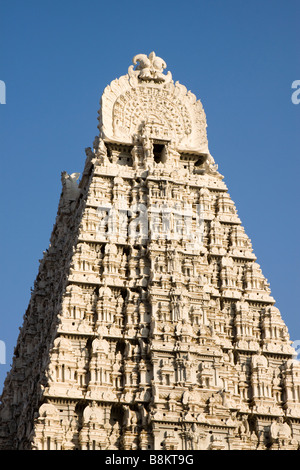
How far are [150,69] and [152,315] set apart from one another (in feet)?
52.3


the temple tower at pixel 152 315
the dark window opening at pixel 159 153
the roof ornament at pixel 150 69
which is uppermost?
the roof ornament at pixel 150 69

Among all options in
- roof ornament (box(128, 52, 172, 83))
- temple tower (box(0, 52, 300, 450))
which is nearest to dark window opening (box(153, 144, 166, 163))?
temple tower (box(0, 52, 300, 450))

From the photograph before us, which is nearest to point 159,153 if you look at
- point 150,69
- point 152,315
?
point 150,69

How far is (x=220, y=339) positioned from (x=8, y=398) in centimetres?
1388

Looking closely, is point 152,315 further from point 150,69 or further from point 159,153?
point 150,69

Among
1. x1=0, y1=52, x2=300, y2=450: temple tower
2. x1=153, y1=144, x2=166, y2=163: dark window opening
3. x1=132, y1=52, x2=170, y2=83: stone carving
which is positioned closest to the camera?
x1=0, y1=52, x2=300, y2=450: temple tower

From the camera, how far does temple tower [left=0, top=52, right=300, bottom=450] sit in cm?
4406

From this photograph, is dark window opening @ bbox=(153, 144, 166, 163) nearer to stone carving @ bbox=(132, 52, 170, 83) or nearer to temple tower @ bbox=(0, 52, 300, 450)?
temple tower @ bbox=(0, 52, 300, 450)

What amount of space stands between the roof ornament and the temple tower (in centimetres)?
9

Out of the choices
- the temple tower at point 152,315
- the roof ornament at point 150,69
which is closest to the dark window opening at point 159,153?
the temple tower at point 152,315

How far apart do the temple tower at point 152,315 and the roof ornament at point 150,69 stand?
91mm

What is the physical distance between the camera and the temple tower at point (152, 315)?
44.1 meters

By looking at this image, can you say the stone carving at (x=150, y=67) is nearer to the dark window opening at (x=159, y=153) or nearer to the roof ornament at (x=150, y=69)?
the roof ornament at (x=150, y=69)

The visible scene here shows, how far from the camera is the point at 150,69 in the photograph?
56719 mm
